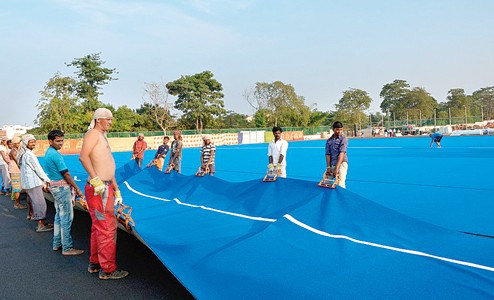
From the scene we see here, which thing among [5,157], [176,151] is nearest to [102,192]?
[176,151]

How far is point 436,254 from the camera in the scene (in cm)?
309

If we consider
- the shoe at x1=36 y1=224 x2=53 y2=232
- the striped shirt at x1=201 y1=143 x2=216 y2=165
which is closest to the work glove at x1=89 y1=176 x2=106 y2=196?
the shoe at x1=36 y1=224 x2=53 y2=232

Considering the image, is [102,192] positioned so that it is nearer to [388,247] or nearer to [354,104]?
[388,247]

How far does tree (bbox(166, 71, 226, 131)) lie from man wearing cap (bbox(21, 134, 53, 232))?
46.3m

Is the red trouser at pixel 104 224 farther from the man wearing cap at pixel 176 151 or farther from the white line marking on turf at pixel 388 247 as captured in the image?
the man wearing cap at pixel 176 151

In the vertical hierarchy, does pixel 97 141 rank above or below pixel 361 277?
above

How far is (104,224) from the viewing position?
156 inches

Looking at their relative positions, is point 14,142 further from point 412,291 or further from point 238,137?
point 238,137

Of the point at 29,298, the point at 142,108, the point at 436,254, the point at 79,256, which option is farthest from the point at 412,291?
the point at 142,108

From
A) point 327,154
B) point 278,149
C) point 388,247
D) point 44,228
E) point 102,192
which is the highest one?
point 278,149

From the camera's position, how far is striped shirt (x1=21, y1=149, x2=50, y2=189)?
20.8 ft

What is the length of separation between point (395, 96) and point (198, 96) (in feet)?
179

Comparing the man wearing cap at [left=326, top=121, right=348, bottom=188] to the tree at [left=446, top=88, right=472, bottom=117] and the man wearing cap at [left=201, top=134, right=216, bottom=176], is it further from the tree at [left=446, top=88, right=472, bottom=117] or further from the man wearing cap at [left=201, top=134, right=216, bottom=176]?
the tree at [left=446, top=88, right=472, bottom=117]

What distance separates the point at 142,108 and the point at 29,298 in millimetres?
54652
